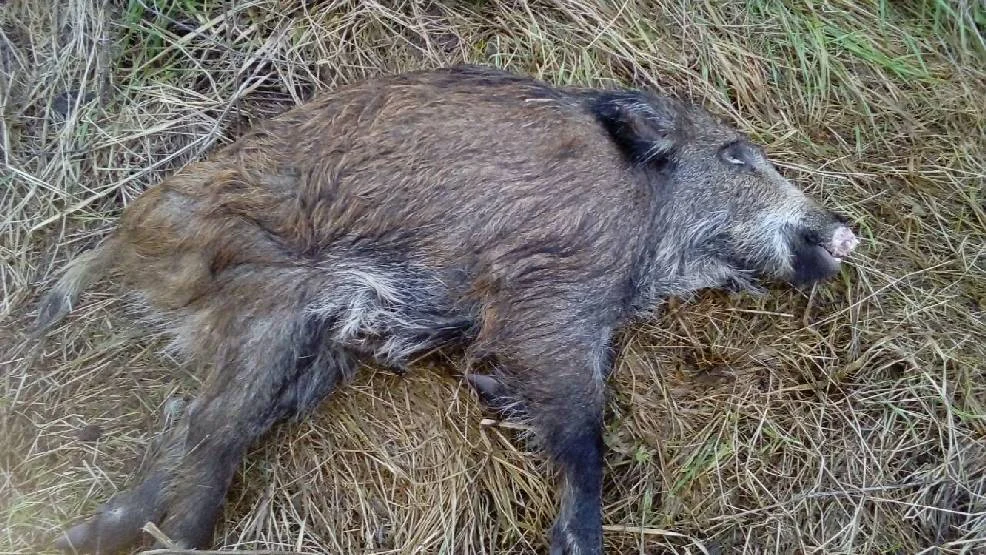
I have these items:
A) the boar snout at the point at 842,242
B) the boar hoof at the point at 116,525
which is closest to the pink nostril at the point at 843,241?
the boar snout at the point at 842,242

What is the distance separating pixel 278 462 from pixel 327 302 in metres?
0.76

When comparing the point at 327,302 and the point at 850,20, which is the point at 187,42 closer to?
the point at 327,302

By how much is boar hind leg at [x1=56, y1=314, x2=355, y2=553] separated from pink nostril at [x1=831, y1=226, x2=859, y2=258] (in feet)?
7.52

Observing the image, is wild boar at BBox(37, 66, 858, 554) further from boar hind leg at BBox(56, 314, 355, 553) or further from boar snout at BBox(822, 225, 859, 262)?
boar snout at BBox(822, 225, 859, 262)

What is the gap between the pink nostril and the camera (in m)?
3.65

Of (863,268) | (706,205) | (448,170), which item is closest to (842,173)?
(863,268)

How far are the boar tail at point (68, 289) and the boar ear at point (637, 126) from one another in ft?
7.26

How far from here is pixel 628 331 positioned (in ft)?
12.5

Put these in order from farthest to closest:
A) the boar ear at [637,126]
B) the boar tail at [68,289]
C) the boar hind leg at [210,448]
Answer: the boar tail at [68,289], the boar ear at [637,126], the boar hind leg at [210,448]

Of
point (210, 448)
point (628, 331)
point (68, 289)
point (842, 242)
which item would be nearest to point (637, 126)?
point (628, 331)

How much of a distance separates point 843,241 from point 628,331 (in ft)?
3.34

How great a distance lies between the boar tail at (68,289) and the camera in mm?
3627

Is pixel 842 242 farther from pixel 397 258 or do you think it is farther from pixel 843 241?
pixel 397 258

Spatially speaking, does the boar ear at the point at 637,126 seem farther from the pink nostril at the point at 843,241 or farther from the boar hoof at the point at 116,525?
the boar hoof at the point at 116,525
